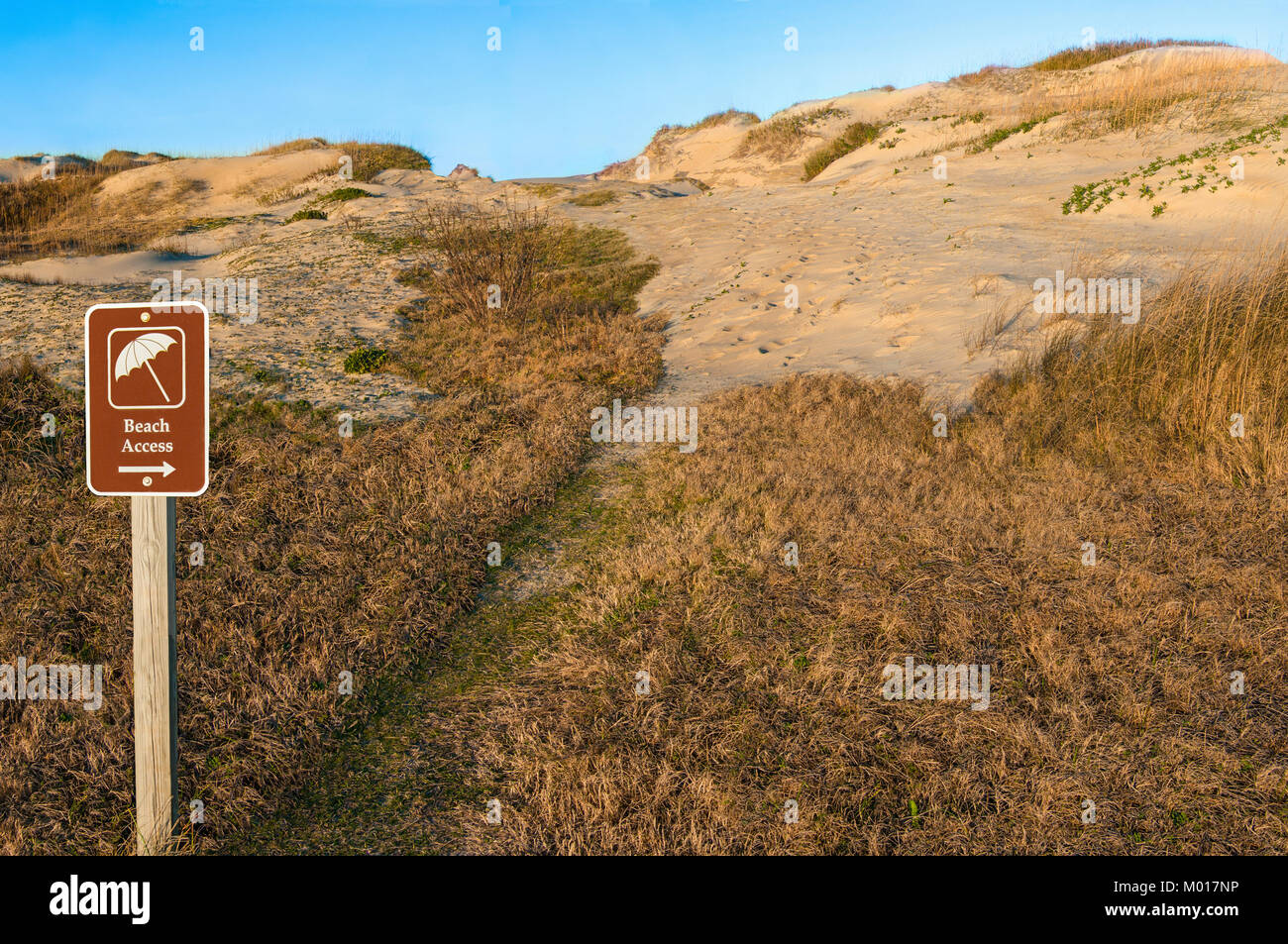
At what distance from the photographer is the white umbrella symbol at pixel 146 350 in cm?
288

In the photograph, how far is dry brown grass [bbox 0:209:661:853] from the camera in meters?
3.80

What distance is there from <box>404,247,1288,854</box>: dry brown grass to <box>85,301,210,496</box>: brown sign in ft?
6.89

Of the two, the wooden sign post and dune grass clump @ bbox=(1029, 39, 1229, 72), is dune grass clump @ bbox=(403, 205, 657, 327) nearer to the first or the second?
the wooden sign post

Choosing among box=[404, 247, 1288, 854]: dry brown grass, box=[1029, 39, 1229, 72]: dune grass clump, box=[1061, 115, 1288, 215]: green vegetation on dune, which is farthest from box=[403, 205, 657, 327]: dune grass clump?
box=[1029, 39, 1229, 72]: dune grass clump

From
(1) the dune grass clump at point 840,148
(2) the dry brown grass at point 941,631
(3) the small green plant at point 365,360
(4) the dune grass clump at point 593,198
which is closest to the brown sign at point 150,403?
(2) the dry brown grass at point 941,631

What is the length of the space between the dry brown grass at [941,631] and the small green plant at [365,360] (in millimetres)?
3864

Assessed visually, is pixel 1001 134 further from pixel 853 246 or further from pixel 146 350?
pixel 146 350

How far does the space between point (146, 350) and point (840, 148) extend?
23.8 metres

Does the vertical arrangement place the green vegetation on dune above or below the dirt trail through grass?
above

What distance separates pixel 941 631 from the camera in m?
4.71

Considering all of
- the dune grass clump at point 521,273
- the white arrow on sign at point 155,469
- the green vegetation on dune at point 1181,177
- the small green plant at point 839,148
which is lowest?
the white arrow on sign at point 155,469

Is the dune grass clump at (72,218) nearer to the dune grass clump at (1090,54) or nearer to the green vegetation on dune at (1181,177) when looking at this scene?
the green vegetation on dune at (1181,177)

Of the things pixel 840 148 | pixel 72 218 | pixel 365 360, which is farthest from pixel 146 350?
pixel 72 218
